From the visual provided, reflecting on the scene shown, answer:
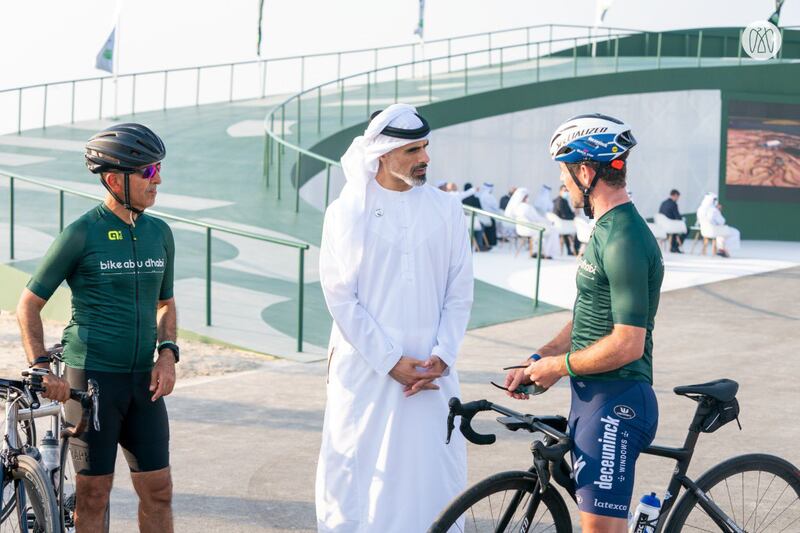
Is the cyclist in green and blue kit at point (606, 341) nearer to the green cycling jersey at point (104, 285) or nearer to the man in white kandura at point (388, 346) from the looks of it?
the man in white kandura at point (388, 346)

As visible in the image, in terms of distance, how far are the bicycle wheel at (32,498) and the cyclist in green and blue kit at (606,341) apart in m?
1.82

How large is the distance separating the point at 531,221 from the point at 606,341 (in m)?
18.9

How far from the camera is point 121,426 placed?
4586 millimetres

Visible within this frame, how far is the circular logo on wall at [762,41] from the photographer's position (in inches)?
1257

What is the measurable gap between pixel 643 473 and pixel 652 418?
3.39m

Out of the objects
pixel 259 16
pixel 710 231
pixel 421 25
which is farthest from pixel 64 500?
pixel 421 25

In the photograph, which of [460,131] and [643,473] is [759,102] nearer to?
[460,131]

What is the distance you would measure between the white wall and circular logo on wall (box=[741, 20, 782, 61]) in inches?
76.9

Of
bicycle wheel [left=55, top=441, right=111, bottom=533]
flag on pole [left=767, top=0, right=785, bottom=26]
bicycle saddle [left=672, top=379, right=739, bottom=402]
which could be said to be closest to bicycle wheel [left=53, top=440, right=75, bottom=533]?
bicycle wheel [left=55, top=441, right=111, bottom=533]

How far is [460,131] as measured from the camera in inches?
1173

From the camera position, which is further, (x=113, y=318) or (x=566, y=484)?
(x=113, y=318)

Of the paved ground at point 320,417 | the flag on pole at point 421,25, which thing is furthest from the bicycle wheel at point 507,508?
the flag on pole at point 421,25

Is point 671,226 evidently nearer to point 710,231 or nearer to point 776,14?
point 710,231

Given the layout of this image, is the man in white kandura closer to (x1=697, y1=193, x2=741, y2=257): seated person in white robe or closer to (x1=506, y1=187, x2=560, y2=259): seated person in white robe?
(x1=506, y1=187, x2=560, y2=259): seated person in white robe
